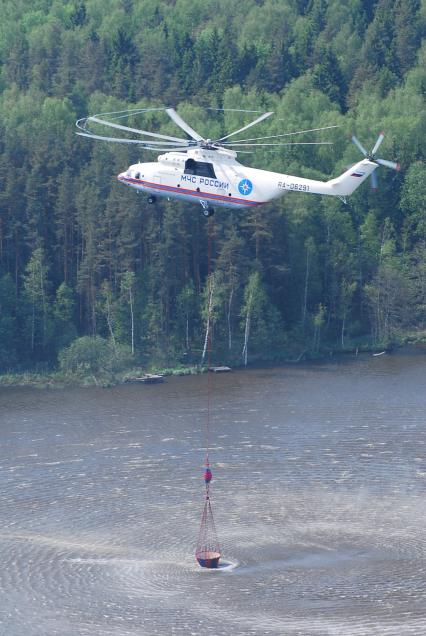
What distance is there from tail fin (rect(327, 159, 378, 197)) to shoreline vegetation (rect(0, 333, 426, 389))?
2720 centimetres

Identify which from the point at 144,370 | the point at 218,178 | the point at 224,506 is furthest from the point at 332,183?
the point at 144,370

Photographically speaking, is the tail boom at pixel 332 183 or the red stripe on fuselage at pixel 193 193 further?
the red stripe on fuselage at pixel 193 193

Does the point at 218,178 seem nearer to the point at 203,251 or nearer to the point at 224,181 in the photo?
the point at 224,181

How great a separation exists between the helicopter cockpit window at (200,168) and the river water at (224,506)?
13.6m

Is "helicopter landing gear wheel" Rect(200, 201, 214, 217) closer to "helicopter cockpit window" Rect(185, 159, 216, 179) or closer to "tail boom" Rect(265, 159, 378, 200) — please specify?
"helicopter cockpit window" Rect(185, 159, 216, 179)

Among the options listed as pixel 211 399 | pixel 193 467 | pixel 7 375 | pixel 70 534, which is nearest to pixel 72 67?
pixel 7 375

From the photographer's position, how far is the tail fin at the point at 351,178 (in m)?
58.9

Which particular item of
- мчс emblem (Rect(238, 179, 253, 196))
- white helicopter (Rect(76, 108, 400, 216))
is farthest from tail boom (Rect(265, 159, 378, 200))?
мчс emblem (Rect(238, 179, 253, 196))

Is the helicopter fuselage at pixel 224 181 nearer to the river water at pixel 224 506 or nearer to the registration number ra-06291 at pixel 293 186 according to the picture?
the registration number ra-06291 at pixel 293 186

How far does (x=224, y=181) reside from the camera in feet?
196

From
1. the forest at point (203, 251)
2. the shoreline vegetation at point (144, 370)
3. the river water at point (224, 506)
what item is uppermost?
the forest at point (203, 251)

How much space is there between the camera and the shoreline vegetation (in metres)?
82.9

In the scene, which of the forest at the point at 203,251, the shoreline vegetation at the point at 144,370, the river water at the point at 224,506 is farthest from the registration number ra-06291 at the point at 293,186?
the forest at the point at 203,251

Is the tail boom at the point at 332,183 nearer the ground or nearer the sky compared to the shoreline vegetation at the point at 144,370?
nearer the sky
